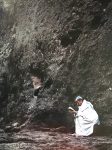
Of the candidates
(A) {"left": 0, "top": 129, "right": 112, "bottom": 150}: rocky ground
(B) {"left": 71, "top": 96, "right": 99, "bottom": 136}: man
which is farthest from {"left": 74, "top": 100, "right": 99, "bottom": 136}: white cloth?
(A) {"left": 0, "top": 129, "right": 112, "bottom": 150}: rocky ground

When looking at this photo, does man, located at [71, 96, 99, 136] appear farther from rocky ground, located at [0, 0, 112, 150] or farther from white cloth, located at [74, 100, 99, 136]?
rocky ground, located at [0, 0, 112, 150]

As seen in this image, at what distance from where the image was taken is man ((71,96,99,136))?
9.70 meters

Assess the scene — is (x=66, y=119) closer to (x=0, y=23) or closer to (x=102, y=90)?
(x=102, y=90)

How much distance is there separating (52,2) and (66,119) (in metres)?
4.06

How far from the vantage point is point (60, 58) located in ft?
37.6

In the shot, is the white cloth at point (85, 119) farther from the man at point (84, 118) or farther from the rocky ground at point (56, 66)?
the rocky ground at point (56, 66)

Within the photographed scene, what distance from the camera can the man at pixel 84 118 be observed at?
9.70 m

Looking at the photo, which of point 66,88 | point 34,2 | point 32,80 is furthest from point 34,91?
point 34,2

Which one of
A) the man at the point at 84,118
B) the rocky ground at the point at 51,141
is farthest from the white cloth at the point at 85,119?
the rocky ground at the point at 51,141

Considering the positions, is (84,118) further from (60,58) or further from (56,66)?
(60,58)

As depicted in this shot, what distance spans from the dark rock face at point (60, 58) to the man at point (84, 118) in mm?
372

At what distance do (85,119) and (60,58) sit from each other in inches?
92.9

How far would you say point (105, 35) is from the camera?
35.4 feet

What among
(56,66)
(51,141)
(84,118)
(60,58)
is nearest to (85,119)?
(84,118)
